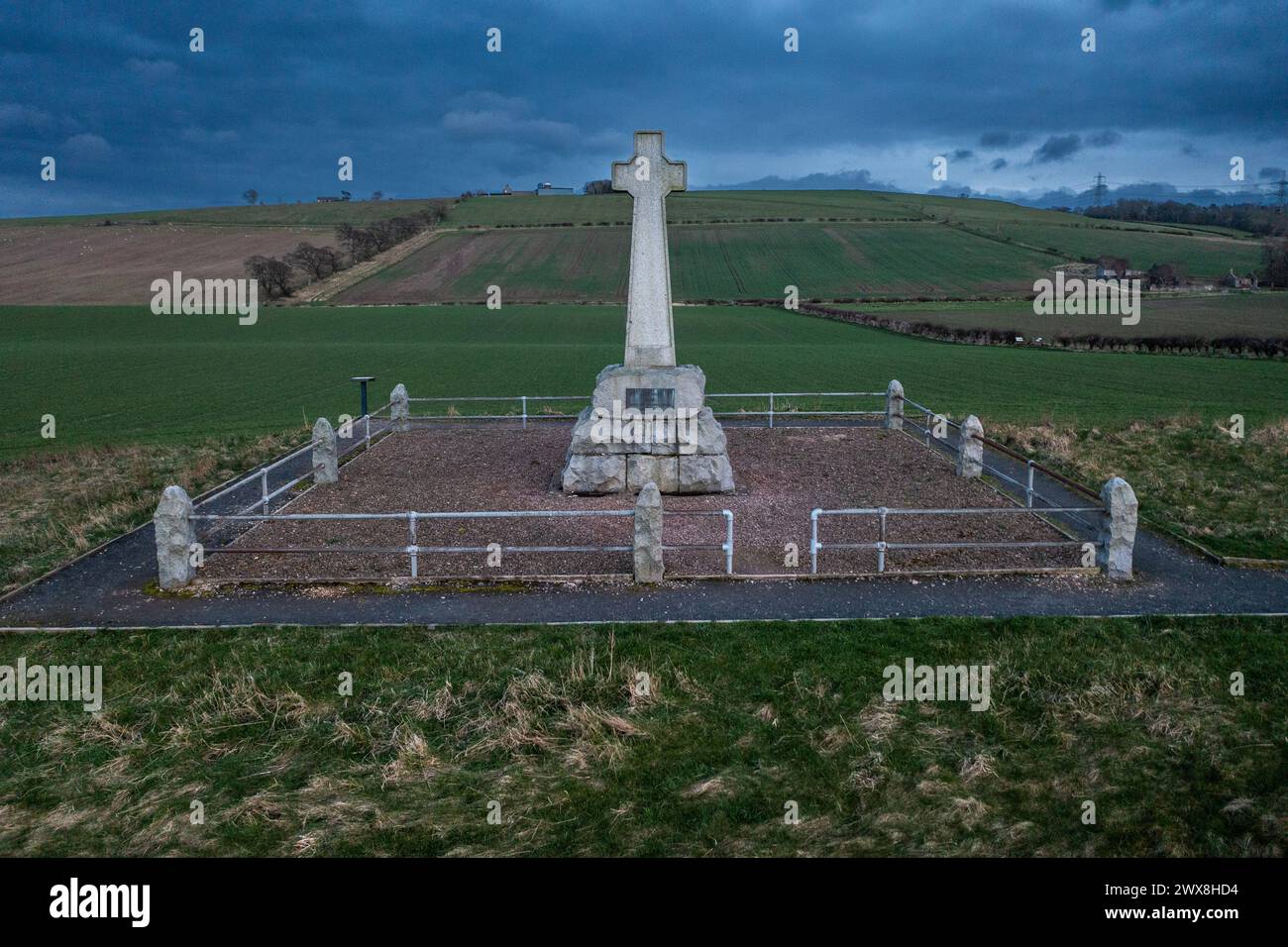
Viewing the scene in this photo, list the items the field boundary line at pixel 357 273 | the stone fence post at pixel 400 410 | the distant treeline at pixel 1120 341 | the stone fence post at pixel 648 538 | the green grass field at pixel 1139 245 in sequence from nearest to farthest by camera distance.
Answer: the stone fence post at pixel 648 538
the stone fence post at pixel 400 410
the distant treeline at pixel 1120 341
the field boundary line at pixel 357 273
the green grass field at pixel 1139 245

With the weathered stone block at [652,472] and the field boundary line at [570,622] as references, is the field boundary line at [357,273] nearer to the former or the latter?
the weathered stone block at [652,472]

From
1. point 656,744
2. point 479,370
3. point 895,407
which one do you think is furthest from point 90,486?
point 479,370

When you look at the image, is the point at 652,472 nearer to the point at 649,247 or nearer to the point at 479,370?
the point at 649,247

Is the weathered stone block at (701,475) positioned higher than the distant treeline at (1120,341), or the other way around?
the distant treeline at (1120,341)

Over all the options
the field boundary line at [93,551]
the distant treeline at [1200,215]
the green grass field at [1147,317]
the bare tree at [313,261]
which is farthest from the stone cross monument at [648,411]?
the distant treeline at [1200,215]

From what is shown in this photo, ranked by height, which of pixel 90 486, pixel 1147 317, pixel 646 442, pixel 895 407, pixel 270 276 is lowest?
pixel 90 486
